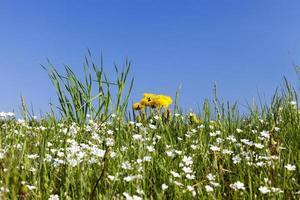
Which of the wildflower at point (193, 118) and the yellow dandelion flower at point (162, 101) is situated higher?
Result: the yellow dandelion flower at point (162, 101)

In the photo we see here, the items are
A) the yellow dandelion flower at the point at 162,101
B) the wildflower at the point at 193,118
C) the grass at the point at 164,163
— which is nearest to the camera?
the grass at the point at 164,163

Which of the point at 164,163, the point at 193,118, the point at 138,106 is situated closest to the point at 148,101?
the point at 138,106

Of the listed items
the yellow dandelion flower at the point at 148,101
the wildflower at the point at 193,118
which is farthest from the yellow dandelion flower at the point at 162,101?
the wildflower at the point at 193,118

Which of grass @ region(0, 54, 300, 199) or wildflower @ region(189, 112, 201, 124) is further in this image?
wildflower @ region(189, 112, 201, 124)

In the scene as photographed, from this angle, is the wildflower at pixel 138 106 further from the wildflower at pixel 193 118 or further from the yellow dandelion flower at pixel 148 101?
the wildflower at pixel 193 118

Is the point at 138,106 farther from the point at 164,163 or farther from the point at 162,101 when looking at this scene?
the point at 164,163

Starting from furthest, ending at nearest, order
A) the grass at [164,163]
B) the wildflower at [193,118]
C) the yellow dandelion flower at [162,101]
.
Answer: the yellow dandelion flower at [162,101], the wildflower at [193,118], the grass at [164,163]

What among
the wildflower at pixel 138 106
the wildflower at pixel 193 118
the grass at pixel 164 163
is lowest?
the grass at pixel 164 163

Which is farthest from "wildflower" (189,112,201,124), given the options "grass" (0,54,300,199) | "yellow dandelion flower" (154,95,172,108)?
"yellow dandelion flower" (154,95,172,108)

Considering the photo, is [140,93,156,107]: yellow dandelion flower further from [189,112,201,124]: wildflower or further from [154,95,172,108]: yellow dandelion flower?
[189,112,201,124]: wildflower

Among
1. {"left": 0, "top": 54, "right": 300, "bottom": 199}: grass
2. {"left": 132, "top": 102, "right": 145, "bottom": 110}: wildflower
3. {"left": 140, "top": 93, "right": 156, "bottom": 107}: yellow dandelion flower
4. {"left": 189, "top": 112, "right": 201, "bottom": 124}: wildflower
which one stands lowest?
{"left": 0, "top": 54, "right": 300, "bottom": 199}: grass

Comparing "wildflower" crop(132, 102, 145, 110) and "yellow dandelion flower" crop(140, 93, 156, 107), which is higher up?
"yellow dandelion flower" crop(140, 93, 156, 107)

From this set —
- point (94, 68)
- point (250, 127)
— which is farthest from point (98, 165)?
point (94, 68)

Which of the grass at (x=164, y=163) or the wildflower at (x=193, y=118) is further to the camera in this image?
the wildflower at (x=193, y=118)
